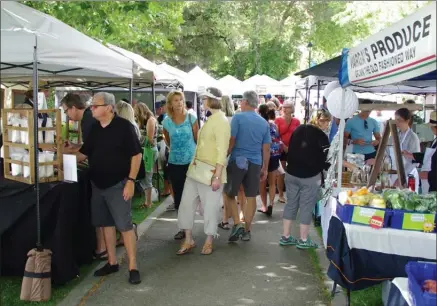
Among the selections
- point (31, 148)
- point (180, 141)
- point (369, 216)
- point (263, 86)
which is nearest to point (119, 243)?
point (180, 141)

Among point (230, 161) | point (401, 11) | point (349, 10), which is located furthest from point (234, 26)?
point (230, 161)

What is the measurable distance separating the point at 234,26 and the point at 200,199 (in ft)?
88.0

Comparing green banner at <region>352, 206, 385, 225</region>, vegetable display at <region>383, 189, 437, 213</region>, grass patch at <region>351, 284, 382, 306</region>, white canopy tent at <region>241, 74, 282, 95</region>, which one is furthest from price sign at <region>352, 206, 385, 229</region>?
white canopy tent at <region>241, 74, 282, 95</region>

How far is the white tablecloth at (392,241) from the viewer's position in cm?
378

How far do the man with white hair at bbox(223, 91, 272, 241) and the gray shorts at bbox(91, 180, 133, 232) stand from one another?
1.71 metres

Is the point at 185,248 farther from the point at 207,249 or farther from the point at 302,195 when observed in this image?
the point at 302,195

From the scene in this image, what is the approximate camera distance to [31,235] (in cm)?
462

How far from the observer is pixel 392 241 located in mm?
3857

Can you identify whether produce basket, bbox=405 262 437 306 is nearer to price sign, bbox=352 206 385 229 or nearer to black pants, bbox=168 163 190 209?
price sign, bbox=352 206 385 229

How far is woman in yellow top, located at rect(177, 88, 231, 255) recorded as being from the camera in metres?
5.37

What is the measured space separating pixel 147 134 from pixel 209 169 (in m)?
3.06

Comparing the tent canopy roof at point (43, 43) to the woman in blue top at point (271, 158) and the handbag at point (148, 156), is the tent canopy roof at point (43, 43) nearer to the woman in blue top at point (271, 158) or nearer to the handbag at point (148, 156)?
the handbag at point (148, 156)

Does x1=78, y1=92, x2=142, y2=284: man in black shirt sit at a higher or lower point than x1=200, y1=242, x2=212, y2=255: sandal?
higher

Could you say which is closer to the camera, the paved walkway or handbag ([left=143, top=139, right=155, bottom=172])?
the paved walkway
